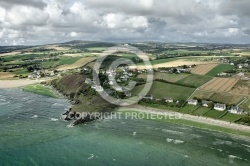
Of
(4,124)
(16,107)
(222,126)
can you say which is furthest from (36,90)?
(222,126)

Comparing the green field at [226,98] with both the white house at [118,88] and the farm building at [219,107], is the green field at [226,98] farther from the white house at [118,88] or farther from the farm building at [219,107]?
the white house at [118,88]

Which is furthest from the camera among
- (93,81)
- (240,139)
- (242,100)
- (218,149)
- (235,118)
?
(93,81)

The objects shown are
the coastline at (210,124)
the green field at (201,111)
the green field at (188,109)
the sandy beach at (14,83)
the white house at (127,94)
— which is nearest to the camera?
the coastline at (210,124)

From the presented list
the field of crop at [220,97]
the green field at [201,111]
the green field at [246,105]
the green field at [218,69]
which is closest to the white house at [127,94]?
the field of crop at [220,97]

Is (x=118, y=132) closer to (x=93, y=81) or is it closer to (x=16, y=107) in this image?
(x=16, y=107)

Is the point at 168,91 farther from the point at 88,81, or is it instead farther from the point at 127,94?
the point at 88,81
